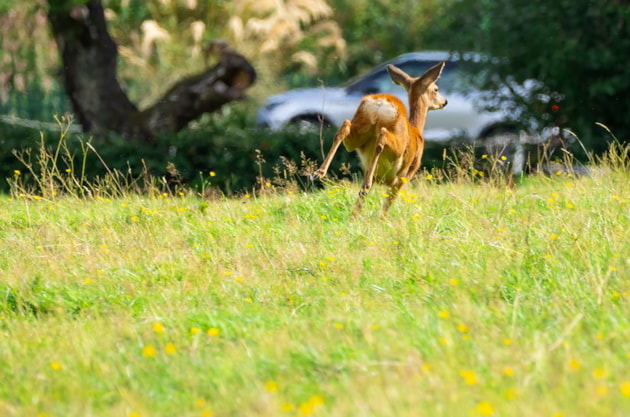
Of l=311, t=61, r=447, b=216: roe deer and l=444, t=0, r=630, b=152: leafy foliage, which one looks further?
l=444, t=0, r=630, b=152: leafy foliage

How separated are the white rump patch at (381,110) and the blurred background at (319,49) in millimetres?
4519

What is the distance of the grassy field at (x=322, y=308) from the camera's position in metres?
3.63

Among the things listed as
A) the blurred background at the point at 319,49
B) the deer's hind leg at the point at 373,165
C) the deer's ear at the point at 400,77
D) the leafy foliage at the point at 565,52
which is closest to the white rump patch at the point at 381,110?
the deer's hind leg at the point at 373,165

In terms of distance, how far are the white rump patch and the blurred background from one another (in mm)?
4519

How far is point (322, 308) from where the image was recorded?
4.77m

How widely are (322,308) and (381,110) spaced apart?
1.97m

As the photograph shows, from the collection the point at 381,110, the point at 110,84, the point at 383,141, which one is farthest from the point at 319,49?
the point at 383,141

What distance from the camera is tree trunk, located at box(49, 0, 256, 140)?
11336mm

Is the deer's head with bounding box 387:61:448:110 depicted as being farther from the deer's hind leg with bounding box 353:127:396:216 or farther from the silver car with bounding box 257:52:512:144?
the silver car with bounding box 257:52:512:144

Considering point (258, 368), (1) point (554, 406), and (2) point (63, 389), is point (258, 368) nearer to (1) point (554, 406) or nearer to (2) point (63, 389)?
(2) point (63, 389)

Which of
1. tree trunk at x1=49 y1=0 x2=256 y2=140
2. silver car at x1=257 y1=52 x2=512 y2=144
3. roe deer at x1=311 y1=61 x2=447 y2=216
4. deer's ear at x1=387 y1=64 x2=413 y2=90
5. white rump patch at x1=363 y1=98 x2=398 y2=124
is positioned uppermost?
deer's ear at x1=387 y1=64 x2=413 y2=90

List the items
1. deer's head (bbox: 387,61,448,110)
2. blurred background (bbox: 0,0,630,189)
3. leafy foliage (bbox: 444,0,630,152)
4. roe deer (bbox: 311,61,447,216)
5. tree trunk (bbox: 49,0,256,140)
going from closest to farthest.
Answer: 1. roe deer (bbox: 311,61,447,216)
2. deer's head (bbox: 387,61,448,110)
3. leafy foliage (bbox: 444,0,630,152)
4. blurred background (bbox: 0,0,630,189)
5. tree trunk (bbox: 49,0,256,140)

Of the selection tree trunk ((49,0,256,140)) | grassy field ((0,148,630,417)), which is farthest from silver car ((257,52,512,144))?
grassy field ((0,148,630,417))

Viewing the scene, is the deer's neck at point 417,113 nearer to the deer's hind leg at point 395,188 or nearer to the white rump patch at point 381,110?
the deer's hind leg at point 395,188
